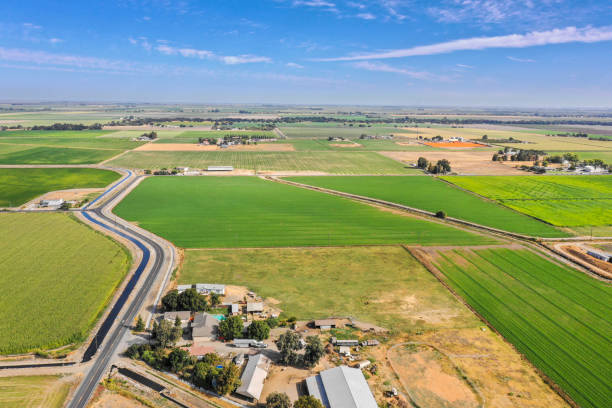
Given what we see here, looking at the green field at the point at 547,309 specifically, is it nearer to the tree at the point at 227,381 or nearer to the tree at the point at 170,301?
the tree at the point at 227,381

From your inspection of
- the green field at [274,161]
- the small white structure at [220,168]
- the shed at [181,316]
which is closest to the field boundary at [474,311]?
the shed at [181,316]

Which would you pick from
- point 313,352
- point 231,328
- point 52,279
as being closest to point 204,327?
point 231,328

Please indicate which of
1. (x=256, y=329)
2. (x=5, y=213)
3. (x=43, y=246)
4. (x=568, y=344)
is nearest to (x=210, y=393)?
(x=256, y=329)

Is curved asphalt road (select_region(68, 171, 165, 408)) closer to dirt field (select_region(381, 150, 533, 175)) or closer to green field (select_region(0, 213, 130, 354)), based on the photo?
green field (select_region(0, 213, 130, 354))

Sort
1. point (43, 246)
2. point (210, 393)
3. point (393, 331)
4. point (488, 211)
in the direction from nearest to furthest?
1. point (210, 393)
2. point (393, 331)
3. point (43, 246)
4. point (488, 211)

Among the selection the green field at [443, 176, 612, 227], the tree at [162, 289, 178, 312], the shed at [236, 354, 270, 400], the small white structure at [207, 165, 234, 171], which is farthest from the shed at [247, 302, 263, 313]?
the small white structure at [207, 165, 234, 171]

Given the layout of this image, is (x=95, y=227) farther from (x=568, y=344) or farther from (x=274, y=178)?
(x=568, y=344)
